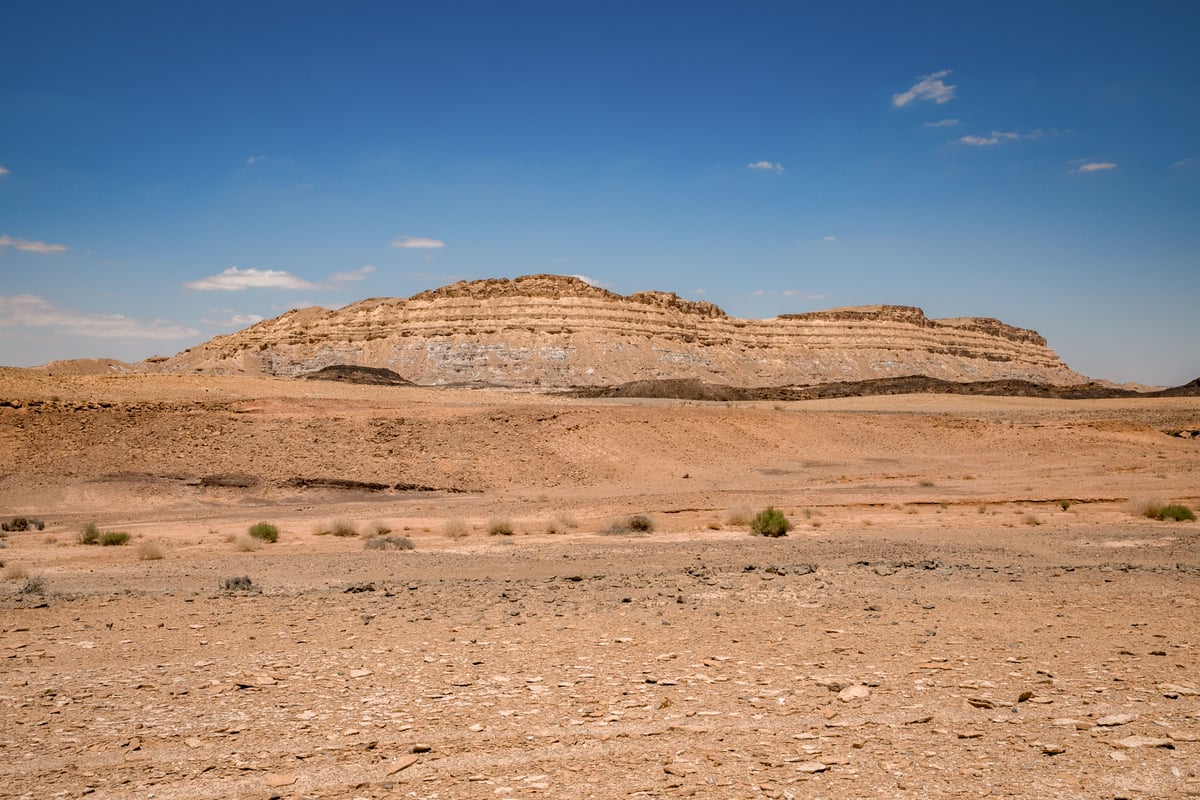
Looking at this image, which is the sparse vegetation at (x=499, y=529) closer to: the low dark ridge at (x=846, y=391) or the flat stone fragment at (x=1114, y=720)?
the flat stone fragment at (x=1114, y=720)

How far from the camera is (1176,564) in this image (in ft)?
45.0

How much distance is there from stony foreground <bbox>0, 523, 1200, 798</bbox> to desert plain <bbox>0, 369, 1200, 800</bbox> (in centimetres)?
4

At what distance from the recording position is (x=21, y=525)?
22266mm

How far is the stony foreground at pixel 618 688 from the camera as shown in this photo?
5477 mm

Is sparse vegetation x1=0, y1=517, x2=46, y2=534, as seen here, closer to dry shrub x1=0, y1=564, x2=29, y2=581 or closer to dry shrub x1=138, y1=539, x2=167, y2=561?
dry shrub x1=138, y1=539, x2=167, y2=561

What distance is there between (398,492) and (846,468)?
18.8 meters

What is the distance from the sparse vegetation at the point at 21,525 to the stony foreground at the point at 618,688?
12345mm

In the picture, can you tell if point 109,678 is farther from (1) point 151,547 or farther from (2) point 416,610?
(1) point 151,547

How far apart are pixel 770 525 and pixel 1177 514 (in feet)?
34.1

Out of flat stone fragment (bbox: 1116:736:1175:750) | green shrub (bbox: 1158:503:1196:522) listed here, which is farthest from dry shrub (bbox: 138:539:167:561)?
green shrub (bbox: 1158:503:1196:522)

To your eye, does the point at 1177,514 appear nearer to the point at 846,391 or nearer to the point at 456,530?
the point at 456,530

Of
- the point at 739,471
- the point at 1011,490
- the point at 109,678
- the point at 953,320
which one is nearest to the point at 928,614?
the point at 109,678

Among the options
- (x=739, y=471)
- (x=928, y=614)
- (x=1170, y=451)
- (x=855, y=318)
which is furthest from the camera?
(x=855, y=318)

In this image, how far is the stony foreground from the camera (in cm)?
548
